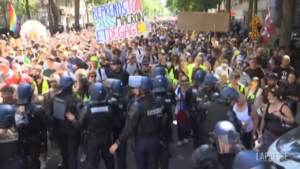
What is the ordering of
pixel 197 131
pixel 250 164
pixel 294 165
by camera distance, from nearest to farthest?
pixel 250 164 → pixel 294 165 → pixel 197 131

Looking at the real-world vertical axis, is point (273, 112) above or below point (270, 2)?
below

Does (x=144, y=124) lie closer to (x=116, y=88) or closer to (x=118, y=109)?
(x=118, y=109)

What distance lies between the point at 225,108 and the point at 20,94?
2.76m

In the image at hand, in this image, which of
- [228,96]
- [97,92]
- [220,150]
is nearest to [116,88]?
[97,92]

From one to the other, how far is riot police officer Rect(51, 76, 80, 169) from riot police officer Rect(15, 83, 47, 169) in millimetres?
296

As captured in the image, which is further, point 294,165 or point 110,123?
point 110,123

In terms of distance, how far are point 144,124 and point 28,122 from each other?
5.21 ft

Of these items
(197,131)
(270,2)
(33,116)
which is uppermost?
(270,2)

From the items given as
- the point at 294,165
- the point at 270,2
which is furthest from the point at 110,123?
the point at 270,2

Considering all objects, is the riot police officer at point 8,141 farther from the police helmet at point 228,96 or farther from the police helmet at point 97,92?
the police helmet at point 228,96

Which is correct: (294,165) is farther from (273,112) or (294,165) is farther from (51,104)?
(51,104)

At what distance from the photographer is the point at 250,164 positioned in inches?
148

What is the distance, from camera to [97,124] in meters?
7.19

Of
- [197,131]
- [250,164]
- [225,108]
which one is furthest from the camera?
[197,131]
